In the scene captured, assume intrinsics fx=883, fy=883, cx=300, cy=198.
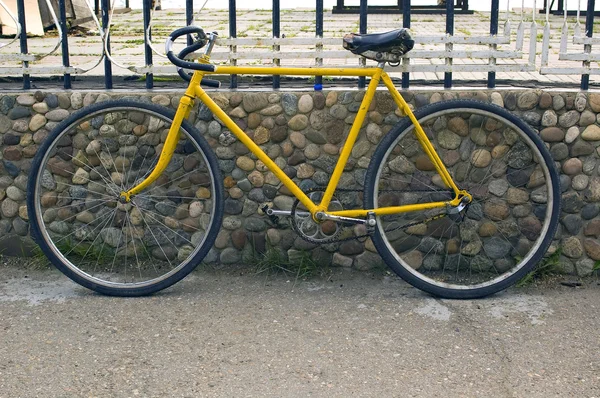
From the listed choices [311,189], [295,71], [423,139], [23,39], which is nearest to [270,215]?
[311,189]

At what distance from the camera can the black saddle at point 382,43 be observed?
4562 mm

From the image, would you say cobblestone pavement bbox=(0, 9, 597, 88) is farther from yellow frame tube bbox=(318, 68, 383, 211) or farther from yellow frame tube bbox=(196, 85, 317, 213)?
yellow frame tube bbox=(196, 85, 317, 213)

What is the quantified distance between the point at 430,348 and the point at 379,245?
2.57 ft

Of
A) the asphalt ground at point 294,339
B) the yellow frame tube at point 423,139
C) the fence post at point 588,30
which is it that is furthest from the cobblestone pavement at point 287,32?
the asphalt ground at point 294,339

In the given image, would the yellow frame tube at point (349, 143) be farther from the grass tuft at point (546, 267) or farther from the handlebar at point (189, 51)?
the grass tuft at point (546, 267)

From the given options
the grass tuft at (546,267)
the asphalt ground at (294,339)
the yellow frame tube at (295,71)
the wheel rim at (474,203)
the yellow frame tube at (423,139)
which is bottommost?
the asphalt ground at (294,339)

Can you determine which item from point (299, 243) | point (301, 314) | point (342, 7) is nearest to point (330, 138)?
point (299, 243)

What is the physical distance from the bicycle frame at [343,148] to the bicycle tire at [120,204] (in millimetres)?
322

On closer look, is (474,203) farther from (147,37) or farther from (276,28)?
(147,37)

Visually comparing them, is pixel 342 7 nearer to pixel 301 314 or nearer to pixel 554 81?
pixel 554 81

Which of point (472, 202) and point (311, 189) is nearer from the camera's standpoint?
point (311, 189)

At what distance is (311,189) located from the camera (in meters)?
4.86

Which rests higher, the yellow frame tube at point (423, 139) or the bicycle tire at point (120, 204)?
the yellow frame tube at point (423, 139)

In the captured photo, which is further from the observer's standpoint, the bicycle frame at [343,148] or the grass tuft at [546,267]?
the grass tuft at [546,267]
